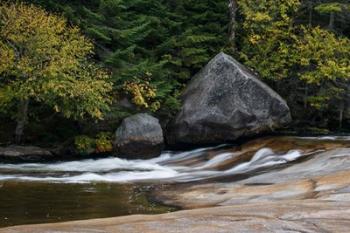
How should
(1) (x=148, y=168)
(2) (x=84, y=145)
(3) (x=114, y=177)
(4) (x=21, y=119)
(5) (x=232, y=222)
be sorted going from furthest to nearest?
(2) (x=84, y=145)
(4) (x=21, y=119)
(1) (x=148, y=168)
(3) (x=114, y=177)
(5) (x=232, y=222)

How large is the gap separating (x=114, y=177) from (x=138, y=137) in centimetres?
436

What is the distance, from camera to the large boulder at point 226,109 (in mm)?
22484

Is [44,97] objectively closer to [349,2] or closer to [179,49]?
[179,49]

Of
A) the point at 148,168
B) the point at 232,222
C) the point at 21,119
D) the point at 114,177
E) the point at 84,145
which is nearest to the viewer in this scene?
the point at 232,222

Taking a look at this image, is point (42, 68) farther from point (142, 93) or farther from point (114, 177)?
point (114, 177)

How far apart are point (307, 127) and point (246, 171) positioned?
1079 cm

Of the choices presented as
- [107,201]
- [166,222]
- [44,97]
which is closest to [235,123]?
[44,97]

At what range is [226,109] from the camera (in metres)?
22.5

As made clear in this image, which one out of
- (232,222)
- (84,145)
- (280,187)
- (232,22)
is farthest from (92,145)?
(232,222)

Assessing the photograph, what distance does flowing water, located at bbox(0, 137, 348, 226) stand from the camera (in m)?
12.0

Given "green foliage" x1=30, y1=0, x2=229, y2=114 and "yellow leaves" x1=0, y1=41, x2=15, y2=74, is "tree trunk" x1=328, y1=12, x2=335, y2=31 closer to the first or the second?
"green foliage" x1=30, y1=0, x2=229, y2=114

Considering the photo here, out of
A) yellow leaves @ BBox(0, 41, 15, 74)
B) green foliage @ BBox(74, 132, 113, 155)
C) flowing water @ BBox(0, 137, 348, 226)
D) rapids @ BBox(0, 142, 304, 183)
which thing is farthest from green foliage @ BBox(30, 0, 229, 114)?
yellow leaves @ BBox(0, 41, 15, 74)

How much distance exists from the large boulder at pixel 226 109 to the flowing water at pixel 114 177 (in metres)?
0.81

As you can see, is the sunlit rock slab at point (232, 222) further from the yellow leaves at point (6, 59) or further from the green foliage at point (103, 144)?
the green foliage at point (103, 144)
